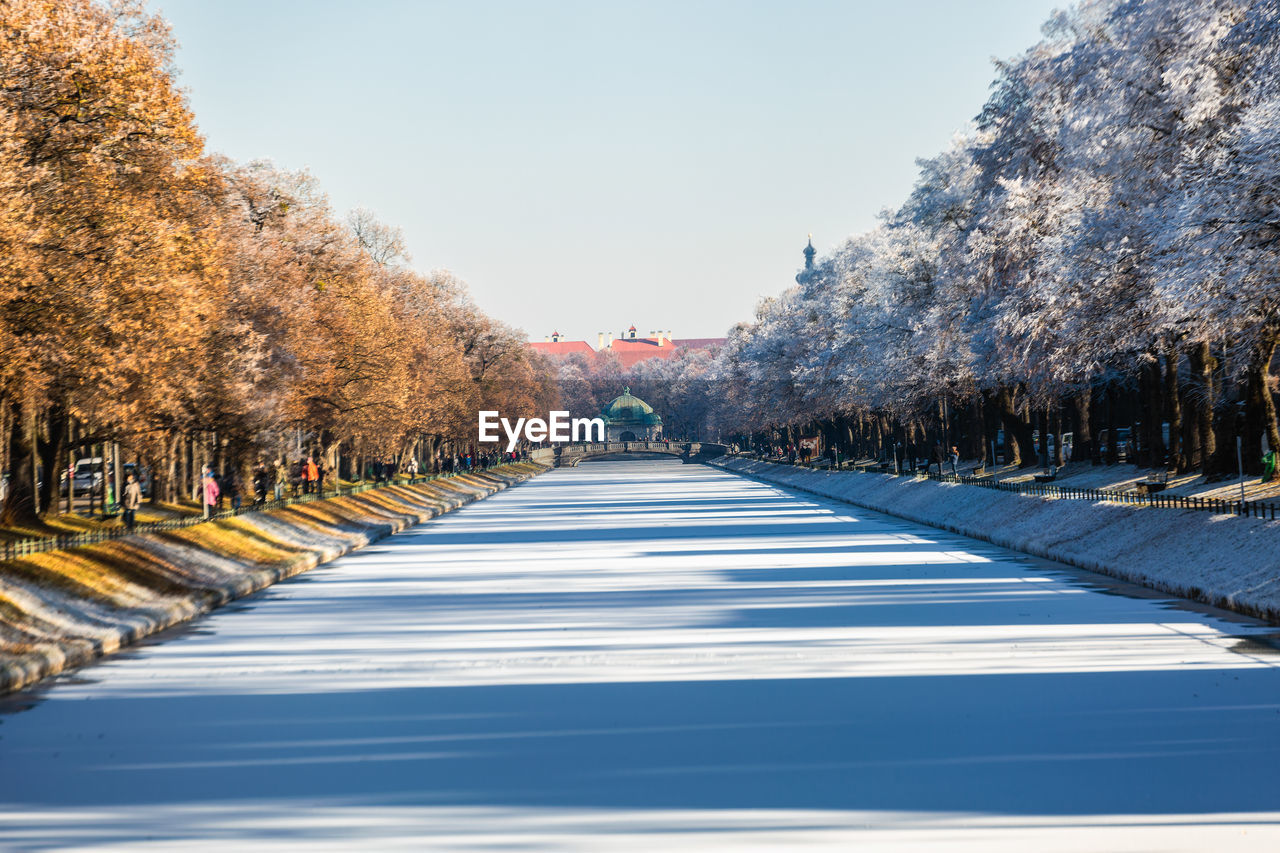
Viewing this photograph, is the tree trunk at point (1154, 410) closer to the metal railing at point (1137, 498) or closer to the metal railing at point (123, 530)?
the metal railing at point (1137, 498)

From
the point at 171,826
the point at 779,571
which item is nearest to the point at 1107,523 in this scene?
the point at 779,571

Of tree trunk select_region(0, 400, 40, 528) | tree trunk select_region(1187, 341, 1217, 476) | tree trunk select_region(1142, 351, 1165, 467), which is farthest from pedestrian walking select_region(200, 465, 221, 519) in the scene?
tree trunk select_region(1142, 351, 1165, 467)

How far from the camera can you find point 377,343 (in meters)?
69.1

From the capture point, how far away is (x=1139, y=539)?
33.5 meters

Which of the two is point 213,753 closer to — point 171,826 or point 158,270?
point 171,826

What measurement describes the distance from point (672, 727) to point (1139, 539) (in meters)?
20.7

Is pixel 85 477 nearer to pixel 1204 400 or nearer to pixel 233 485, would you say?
pixel 233 485

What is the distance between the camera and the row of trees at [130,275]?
2902 cm

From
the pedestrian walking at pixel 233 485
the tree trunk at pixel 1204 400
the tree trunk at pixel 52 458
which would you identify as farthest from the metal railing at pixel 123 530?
the tree trunk at pixel 1204 400

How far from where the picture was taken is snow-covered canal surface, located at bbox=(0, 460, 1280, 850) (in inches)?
450

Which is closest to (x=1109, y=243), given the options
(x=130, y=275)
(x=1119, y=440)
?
(x=130, y=275)

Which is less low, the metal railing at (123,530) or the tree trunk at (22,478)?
the tree trunk at (22,478)

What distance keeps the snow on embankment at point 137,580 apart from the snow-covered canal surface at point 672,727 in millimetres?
786

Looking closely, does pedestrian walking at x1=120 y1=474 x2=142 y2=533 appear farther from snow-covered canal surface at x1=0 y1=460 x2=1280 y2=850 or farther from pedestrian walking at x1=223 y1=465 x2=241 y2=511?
pedestrian walking at x1=223 y1=465 x2=241 y2=511
